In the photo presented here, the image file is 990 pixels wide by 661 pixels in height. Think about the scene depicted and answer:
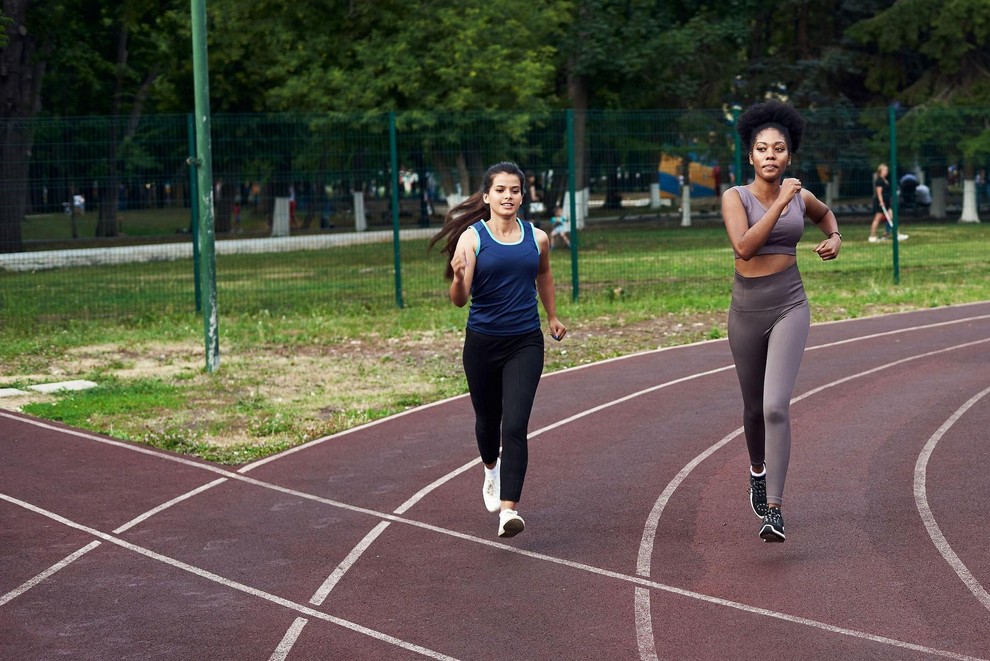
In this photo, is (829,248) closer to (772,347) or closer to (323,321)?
(772,347)

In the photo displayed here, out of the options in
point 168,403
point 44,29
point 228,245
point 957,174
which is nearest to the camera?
point 168,403

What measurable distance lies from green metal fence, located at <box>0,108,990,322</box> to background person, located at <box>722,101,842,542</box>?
11738 mm

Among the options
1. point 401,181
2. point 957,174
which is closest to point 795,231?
point 401,181

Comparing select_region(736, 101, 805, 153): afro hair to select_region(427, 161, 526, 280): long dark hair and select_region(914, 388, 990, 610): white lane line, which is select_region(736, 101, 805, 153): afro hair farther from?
select_region(914, 388, 990, 610): white lane line

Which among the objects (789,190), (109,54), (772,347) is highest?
(109,54)

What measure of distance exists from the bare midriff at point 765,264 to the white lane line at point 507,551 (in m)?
1.67

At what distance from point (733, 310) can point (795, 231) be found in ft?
1.74

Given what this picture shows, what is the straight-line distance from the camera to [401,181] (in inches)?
773

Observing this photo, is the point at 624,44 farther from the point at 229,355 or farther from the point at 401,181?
the point at 229,355

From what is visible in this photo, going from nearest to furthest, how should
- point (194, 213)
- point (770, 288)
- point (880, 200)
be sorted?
point (770, 288) < point (194, 213) < point (880, 200)

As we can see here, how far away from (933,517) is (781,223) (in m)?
1.91

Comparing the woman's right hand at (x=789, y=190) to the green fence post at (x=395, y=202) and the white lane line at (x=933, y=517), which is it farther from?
the green fence post at (x=395, y=202)

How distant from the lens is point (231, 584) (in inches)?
260

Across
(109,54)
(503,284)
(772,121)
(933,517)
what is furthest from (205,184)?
(109,54)
